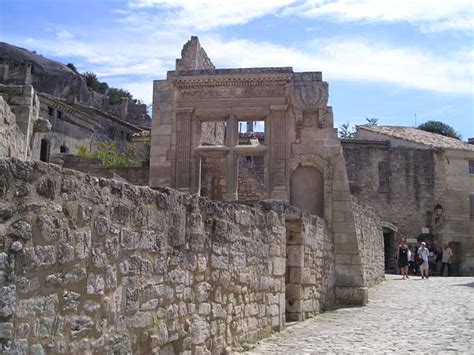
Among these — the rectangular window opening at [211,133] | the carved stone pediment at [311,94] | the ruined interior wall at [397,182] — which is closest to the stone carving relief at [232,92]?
the carved stone pediment at [311,94]

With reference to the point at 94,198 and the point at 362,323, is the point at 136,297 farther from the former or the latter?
the point at 362,323

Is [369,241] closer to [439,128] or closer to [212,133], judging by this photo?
[212,133]

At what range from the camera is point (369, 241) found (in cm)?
1592

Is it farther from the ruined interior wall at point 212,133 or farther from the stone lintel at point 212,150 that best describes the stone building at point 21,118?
the ruined interior wall at point 212,133

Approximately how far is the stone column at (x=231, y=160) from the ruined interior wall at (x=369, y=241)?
113 inches

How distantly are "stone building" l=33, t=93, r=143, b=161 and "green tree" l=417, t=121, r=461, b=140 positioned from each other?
80.3ft

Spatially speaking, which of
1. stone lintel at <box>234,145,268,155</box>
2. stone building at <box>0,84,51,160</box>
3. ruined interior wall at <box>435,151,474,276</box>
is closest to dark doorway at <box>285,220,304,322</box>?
stone building at <box>0,84,51,160</box>

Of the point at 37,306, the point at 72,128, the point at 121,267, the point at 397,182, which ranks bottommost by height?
the point at 37,306

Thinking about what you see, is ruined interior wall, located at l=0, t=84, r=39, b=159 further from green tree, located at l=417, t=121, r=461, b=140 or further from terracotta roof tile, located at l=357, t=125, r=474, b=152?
green tree, located at l=417, t=121, r=461, b=140

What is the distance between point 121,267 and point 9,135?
3792 mm

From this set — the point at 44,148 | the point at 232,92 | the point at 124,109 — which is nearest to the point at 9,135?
the point at 232,92

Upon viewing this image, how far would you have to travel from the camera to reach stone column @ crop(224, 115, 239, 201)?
42.9 feet

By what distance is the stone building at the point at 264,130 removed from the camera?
11828 millimetres

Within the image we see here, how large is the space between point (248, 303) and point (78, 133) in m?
27.2
